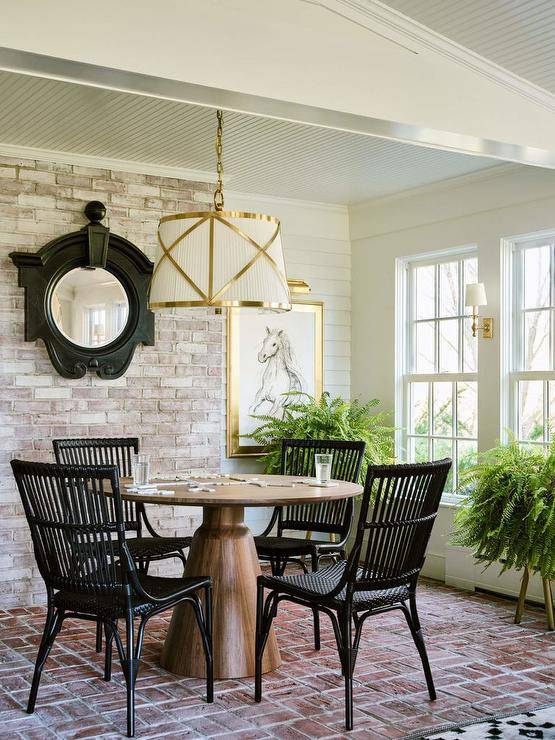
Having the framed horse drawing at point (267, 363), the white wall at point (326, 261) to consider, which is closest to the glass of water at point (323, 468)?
the framed horse drawing at point (267, 363)

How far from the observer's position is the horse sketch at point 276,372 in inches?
262

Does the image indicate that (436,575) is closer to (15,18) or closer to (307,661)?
(307,661)

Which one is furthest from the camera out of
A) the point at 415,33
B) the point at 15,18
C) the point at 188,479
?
the point at 188,479

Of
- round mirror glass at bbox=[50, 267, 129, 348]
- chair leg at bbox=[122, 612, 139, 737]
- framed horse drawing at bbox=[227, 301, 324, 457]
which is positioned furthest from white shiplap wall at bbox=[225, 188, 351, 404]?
chair leg at bbox=[122, 612, 139, 737]

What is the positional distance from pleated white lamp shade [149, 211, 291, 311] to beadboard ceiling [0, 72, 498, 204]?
0.93 m

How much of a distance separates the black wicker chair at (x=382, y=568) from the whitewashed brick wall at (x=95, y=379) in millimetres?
2333

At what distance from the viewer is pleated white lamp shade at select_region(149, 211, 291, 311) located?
3891mm

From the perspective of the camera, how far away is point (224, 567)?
4.01 meters

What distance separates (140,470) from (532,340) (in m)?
2.81

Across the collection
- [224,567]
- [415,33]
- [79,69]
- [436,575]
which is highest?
[415,33]

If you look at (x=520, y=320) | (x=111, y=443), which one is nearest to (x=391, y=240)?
(x=520, y=320)

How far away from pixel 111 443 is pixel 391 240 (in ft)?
9.31

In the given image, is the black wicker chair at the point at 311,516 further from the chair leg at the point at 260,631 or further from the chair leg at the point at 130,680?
the chair leg at the point at 130,680

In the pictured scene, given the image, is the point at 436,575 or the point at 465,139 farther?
the point at 436,575
